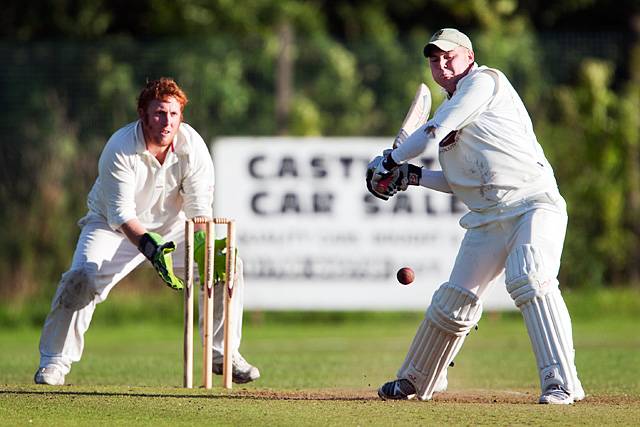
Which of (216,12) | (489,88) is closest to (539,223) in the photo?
(489,88)

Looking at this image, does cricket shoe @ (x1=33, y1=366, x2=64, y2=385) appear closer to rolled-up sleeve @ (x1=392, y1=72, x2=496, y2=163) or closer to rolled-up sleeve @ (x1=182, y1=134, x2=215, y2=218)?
rolled-up sleeve @ (x1=182, y1=134, x2=215, y2=218)

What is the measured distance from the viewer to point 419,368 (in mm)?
7426

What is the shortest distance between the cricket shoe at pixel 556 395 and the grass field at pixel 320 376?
105mm

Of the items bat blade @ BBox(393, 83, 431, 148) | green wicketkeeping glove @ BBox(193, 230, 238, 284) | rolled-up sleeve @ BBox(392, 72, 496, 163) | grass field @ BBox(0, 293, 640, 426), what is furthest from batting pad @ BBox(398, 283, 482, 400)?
green wicketkeeping glove @ BBox(193, 230, 238, 284)

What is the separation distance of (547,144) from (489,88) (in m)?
9.77

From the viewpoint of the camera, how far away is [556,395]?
6.93 m

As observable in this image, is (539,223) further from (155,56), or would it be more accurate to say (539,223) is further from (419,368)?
(155,56)

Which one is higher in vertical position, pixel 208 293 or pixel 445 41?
pixel 445 41

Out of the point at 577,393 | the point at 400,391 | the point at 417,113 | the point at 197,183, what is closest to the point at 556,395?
the point at 577,393

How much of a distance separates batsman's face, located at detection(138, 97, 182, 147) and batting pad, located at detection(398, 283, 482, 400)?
1706 mm

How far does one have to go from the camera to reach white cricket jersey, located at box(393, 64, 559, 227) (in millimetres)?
7078

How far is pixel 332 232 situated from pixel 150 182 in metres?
6.70

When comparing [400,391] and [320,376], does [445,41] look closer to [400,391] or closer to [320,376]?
[400,391]

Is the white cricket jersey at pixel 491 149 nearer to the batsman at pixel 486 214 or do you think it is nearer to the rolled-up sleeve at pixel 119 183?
the batsman at pixel 486 214
